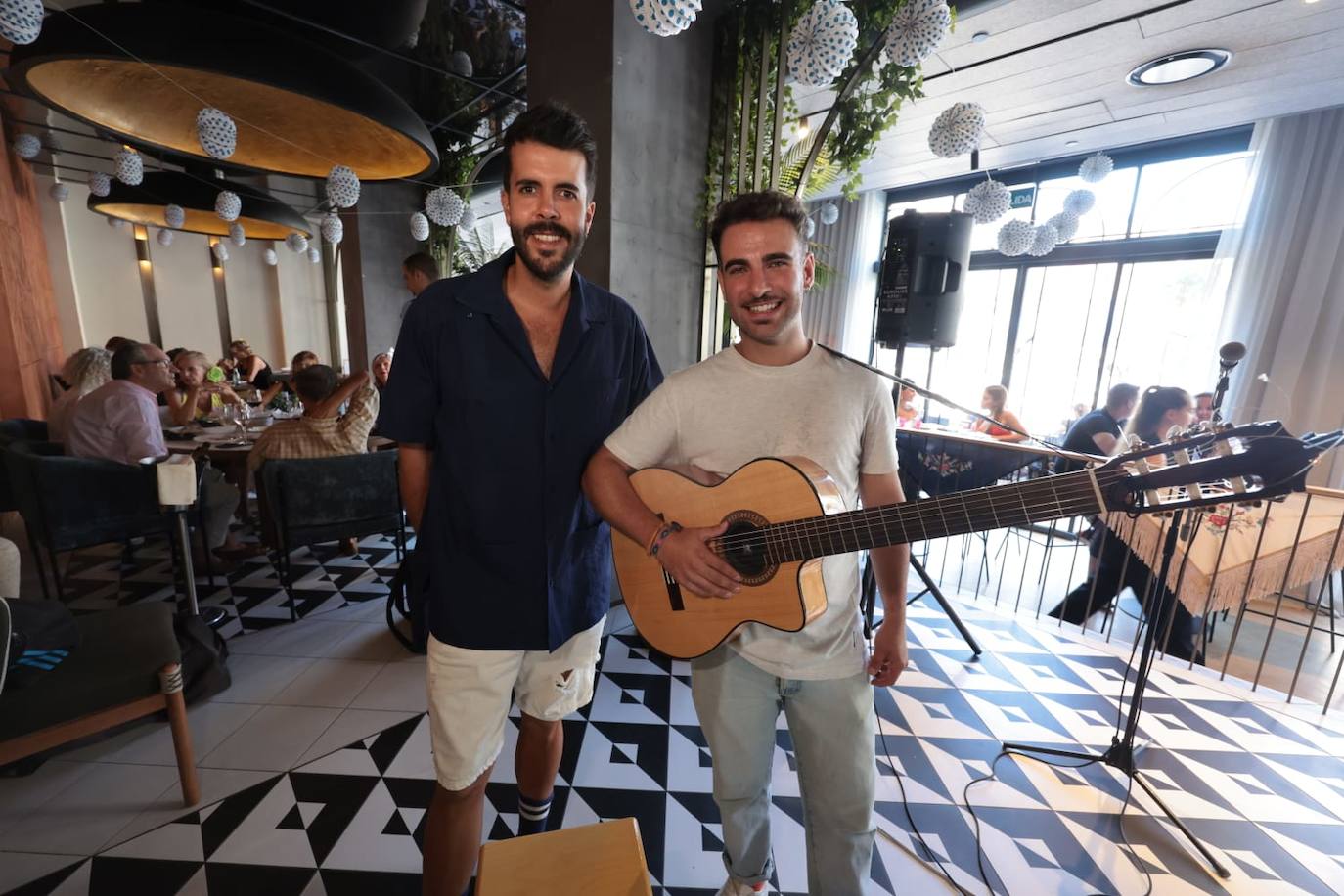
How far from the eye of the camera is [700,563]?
49.2 inches

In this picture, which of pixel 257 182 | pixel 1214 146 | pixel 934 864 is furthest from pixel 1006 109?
pixel 257 182

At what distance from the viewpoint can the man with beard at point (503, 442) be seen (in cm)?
123

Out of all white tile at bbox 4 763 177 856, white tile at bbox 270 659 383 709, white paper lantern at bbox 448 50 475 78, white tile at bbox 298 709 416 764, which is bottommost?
white tile at bbox 270 659 383 709

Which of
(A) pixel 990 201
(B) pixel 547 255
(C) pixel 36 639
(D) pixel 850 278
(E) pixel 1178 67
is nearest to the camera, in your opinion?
(B) pixel 547 255

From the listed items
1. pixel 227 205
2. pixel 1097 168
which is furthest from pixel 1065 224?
pixel 227 205

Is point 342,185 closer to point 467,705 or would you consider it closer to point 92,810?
point 92,810

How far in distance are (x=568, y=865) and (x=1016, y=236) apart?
6.27 metres

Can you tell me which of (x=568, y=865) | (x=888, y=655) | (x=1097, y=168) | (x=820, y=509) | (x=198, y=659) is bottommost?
(x=198, y=659)

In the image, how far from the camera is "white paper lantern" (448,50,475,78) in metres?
4.94

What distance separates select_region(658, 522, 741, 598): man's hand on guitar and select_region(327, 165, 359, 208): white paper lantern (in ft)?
13.7

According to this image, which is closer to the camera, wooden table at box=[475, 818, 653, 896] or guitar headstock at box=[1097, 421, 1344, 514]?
guitar headstock at box=[1097, 421, 1344, 514]

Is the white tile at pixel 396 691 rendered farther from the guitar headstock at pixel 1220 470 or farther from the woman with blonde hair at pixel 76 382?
the woman with blonde hair at pixel 76 382

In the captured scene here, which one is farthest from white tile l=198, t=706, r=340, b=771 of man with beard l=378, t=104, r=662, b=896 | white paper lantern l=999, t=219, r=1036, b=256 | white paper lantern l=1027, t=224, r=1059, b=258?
white paper lantern l=1027, t=224, r=1059, b=258

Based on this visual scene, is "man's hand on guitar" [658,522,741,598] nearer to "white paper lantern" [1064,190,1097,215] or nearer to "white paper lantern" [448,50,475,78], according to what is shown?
"white paper lantern" [448,50,475,78]
